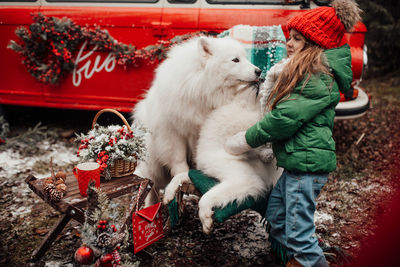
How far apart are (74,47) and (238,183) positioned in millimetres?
3256

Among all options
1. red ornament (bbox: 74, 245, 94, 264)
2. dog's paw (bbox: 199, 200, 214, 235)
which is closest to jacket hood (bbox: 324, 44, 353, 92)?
dog's paw (bbox: 199, 200, 214, 235)

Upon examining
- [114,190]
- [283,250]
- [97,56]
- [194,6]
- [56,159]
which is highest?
[194,6]

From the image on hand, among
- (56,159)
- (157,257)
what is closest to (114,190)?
(157,257)

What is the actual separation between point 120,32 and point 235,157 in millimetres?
2788

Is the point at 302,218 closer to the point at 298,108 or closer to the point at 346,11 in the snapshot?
the point at 298,108

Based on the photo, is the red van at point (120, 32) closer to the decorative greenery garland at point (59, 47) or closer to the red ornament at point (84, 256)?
the decorative greenery garland at point (59, 47)

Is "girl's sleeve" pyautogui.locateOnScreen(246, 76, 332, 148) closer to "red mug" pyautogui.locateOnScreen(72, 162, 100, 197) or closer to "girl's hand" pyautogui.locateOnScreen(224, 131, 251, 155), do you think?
"girl's hand" pyautogui.locateOnScreen(224, 131, 251, 155)

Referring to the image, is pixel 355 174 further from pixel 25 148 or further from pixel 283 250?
pixel 25 148

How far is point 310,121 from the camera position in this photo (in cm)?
203

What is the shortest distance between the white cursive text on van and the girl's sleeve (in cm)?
294

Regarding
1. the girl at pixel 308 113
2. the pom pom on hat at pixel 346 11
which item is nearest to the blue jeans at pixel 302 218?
the girl at pixel 308 113

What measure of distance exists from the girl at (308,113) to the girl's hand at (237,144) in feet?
0.50

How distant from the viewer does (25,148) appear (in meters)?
4.56

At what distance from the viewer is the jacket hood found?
6.59 feet
